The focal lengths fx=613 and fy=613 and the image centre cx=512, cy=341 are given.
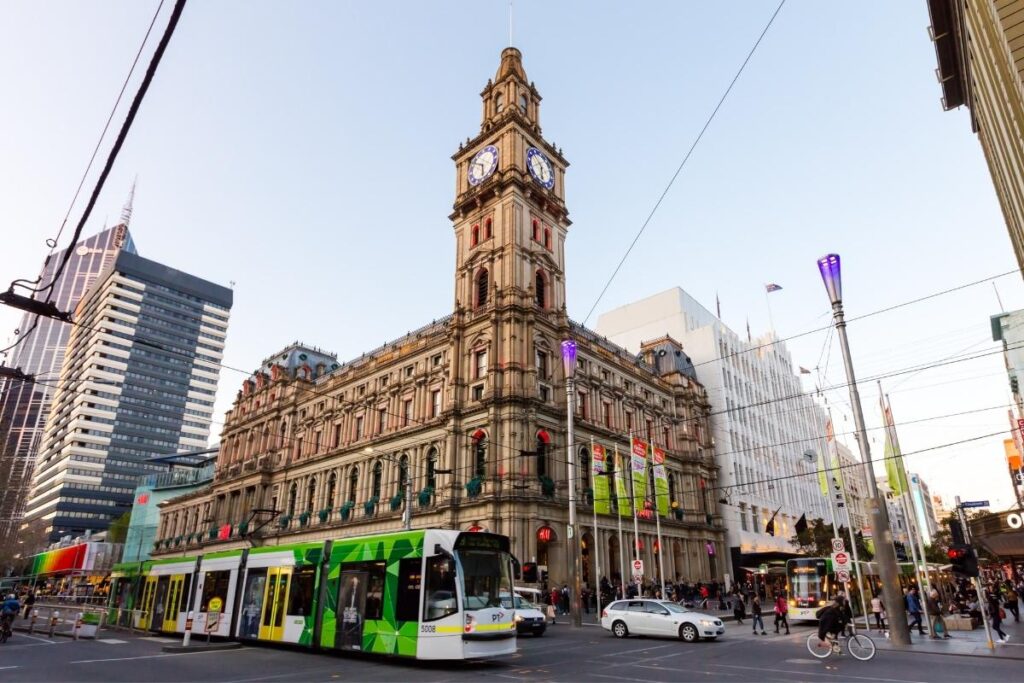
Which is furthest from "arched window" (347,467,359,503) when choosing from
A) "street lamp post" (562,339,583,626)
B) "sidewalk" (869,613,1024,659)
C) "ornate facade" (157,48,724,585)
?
"sidewalk" (869,613,1024,659)

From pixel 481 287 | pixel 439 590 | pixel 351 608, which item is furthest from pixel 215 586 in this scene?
pixel 481 287

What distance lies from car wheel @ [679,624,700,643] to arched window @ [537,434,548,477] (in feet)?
63.1

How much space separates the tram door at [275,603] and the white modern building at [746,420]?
47.9 metres

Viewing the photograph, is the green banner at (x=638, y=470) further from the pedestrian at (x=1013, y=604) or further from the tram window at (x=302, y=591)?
the tram window at (x=302, y=591)

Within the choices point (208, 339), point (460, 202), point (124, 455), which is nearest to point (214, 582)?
point (460, 202)

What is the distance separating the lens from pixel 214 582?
23.7 meters

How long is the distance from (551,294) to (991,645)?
3579 cm

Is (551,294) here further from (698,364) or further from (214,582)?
(214,582)

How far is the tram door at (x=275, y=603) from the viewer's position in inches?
809

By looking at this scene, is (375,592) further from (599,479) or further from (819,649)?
(599,479)

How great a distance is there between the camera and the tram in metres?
16.0

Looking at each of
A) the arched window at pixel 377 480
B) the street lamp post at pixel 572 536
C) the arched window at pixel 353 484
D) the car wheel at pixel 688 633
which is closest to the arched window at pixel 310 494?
the arched window at pixel 353 484

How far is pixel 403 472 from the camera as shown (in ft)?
158

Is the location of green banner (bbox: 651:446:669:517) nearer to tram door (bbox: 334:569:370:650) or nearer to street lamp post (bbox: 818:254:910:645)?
street lamp post (bbox: 818:254:910:645)
